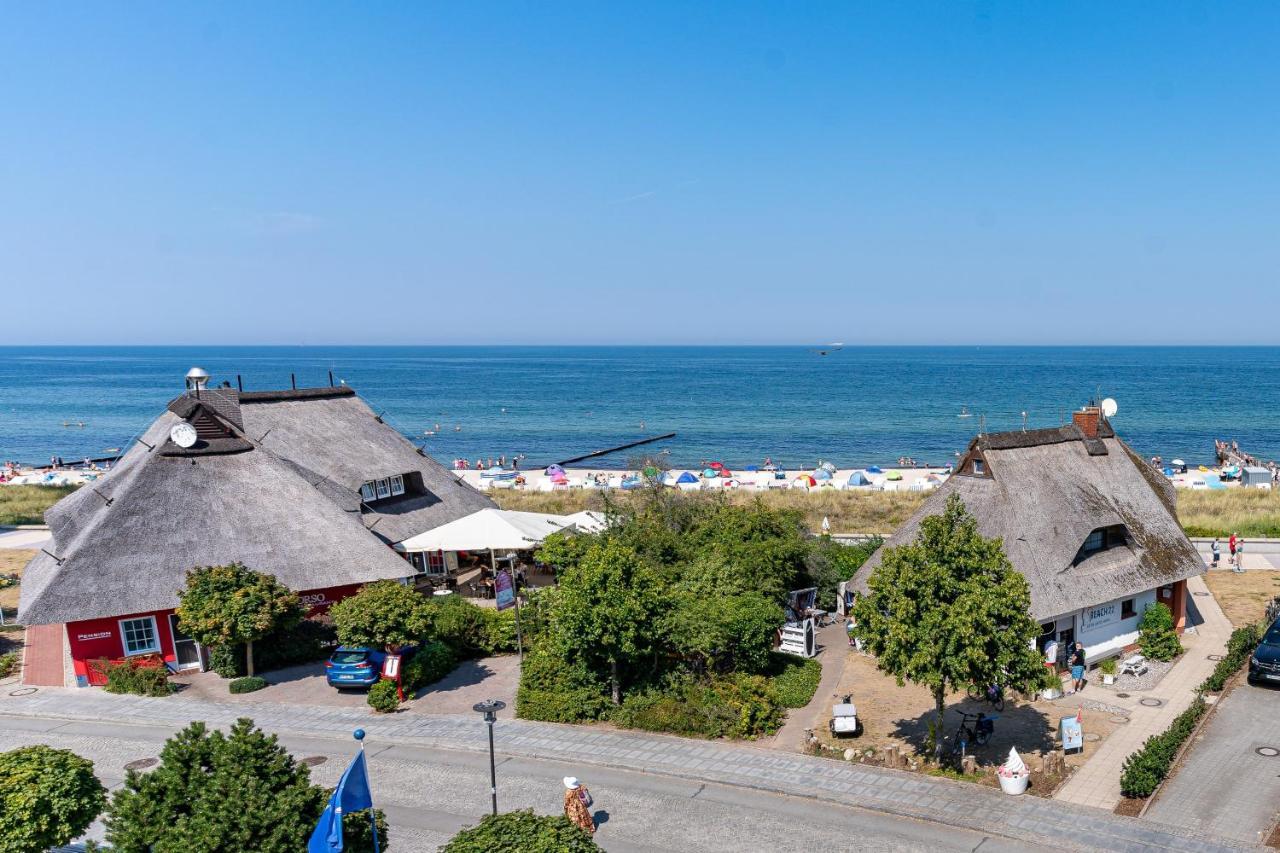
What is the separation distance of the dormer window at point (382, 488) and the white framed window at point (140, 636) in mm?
8227

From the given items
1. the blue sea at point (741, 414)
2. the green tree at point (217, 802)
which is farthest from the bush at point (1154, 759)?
the blue sea at point (741, 414)

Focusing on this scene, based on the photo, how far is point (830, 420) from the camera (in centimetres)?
11538

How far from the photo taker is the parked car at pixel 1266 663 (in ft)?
76.0

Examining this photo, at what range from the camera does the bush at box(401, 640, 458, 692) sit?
23812 mm

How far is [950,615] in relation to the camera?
1761 cm

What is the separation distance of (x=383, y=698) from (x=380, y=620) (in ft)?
6.29

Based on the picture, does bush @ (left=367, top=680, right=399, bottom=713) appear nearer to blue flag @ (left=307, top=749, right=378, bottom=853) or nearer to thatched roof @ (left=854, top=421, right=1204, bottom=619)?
blue flag @ (left=307, top=749, right=378, bottom=853)

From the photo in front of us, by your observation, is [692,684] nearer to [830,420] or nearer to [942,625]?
[942,625]

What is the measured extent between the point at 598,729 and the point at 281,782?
33.7 ft

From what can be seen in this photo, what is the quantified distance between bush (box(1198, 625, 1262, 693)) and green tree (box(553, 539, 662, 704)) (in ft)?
47.4

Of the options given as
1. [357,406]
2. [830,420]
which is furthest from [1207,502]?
[830,420]

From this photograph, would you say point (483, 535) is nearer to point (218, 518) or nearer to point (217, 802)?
point (218, 518)

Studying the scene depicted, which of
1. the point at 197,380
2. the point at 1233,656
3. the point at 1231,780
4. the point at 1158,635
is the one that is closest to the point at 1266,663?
the point at 1233,656

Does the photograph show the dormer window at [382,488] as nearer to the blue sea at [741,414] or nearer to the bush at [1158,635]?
the bush at [1158,635]
